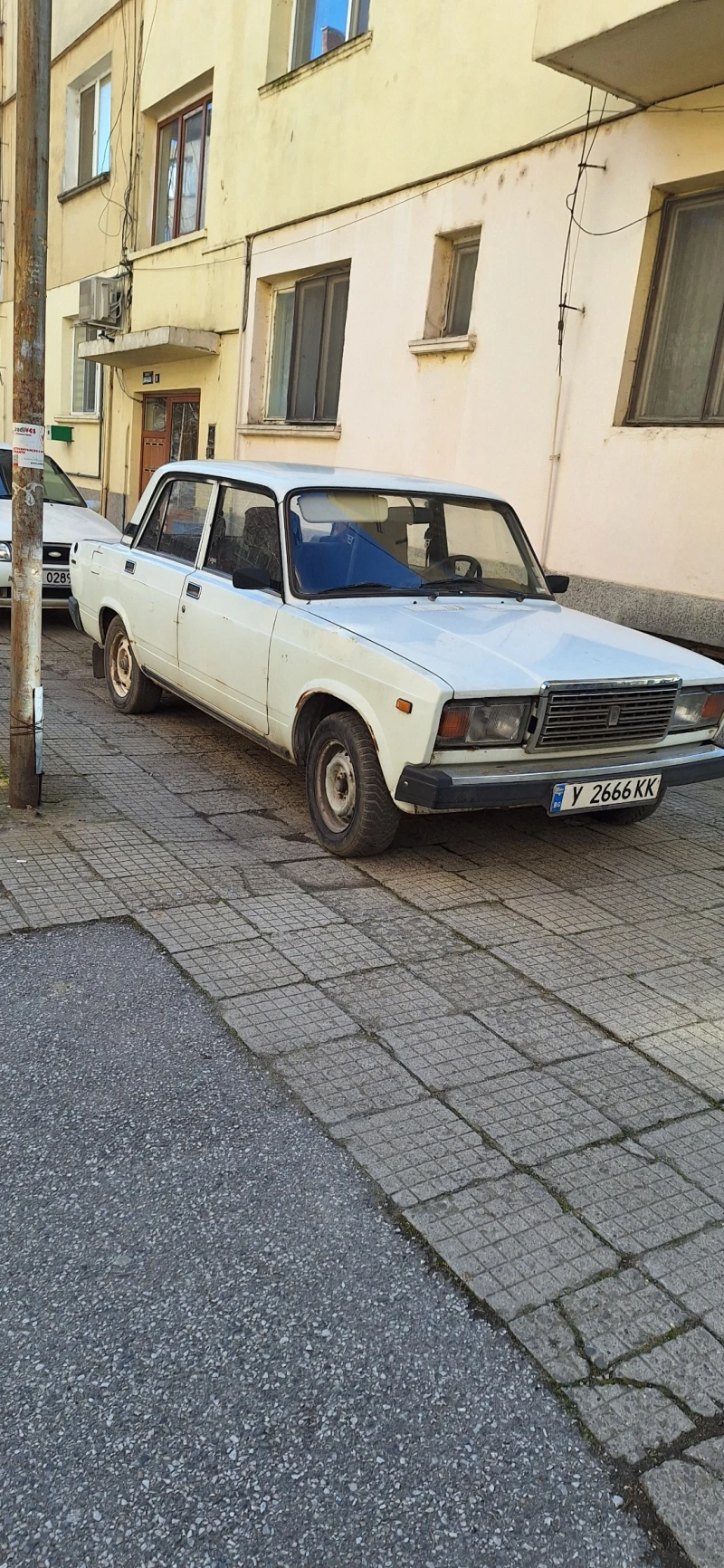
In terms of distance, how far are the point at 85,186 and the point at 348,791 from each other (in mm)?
16867

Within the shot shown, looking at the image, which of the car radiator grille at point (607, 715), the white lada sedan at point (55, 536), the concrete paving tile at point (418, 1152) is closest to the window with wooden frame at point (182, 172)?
the white lada sedan at point (55, 536)

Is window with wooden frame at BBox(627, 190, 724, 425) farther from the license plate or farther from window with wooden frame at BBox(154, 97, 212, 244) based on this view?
window with wooden frame at BBox(154, 97, 212, 244)

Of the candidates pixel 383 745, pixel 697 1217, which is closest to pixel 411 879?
pixel 383 745

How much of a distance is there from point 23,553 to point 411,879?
92.9 inches

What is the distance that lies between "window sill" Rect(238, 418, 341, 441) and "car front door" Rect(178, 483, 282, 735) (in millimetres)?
6436

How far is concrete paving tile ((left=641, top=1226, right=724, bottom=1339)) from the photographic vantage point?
94.9 inches

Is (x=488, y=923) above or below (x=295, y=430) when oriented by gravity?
below

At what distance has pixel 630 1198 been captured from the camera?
2764 mm

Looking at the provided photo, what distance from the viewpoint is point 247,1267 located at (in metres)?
2.43

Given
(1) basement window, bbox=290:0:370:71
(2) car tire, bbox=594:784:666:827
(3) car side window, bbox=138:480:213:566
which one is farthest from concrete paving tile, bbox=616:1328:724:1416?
(1) basement window, bbox=290:0:370:71

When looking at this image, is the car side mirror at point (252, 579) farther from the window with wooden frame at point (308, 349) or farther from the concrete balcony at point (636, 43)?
the window with wooden frame at point (308, 349)

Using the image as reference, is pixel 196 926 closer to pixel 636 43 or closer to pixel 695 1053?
pixel 695 1053

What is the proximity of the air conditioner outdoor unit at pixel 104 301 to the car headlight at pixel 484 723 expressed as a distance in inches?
585

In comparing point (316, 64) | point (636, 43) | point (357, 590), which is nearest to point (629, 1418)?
point (357, 590)
